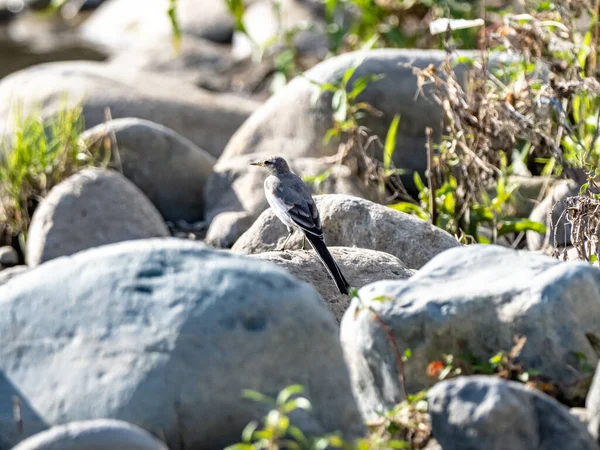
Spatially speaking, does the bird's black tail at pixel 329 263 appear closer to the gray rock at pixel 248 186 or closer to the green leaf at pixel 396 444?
the green leaf at pixel 396 444

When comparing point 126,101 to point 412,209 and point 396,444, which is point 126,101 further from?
point 396,444

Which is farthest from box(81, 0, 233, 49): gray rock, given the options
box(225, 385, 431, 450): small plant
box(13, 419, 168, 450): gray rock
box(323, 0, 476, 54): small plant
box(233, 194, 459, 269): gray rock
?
box(13, 419, 168, 450): gray rock

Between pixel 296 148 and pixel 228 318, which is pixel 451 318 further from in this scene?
pixel 296 148

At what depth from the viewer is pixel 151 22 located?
17.3m

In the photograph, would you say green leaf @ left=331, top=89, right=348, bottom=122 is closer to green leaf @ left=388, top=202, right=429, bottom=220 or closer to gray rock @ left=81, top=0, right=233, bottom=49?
green leaf @ left=388, top=202, right=429, bottom=220

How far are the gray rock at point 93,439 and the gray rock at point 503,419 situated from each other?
103cm

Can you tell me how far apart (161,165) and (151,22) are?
356 inches

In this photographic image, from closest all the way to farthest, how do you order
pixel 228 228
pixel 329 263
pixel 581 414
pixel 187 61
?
pixel 581 414, pixel 329 263, pixel 228 228, pixel 187 61

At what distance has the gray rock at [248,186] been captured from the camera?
8.03 metres

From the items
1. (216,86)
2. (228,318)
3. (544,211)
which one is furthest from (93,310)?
(216,86)

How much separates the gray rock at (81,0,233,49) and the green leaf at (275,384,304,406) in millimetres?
12924

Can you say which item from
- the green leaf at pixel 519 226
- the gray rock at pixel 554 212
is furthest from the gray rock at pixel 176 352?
the gray rock at pixel 554 212

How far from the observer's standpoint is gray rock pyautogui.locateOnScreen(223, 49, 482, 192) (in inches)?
336

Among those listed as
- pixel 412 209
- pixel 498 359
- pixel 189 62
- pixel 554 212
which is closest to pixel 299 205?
pixel 412 209
